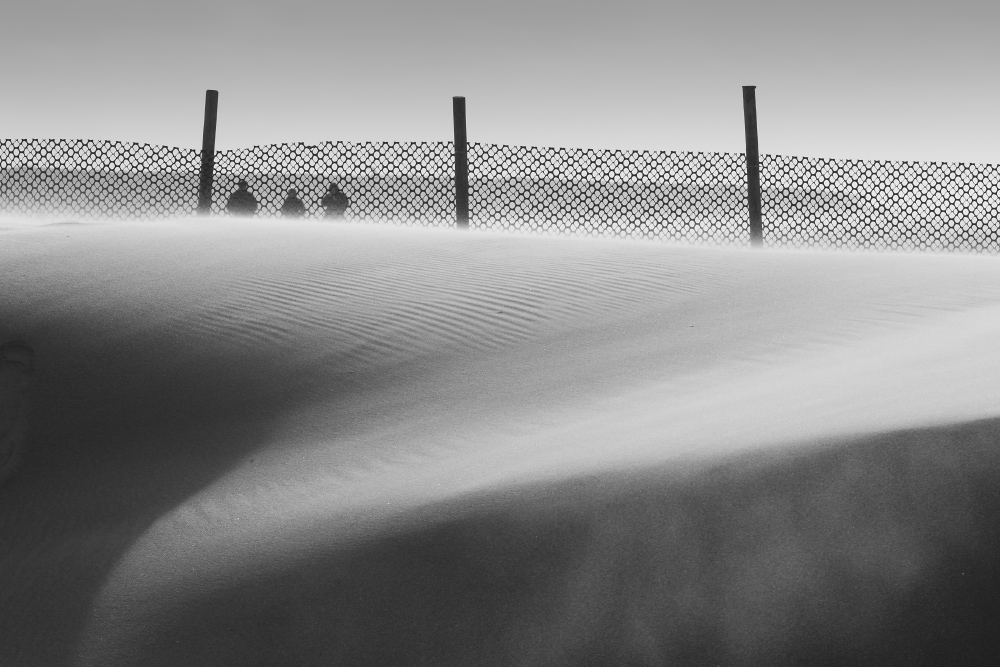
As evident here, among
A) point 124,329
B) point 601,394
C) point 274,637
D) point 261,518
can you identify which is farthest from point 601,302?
point 274,637

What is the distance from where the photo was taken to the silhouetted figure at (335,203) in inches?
382

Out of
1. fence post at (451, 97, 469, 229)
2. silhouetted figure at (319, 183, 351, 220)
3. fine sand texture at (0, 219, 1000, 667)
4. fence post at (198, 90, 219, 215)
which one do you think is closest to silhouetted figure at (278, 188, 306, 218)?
silhouetted figure at (319, 183, 351, 220)

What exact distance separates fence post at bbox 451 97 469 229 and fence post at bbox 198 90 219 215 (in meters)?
2.47

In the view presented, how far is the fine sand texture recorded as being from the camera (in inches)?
91.0

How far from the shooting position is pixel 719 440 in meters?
2.97

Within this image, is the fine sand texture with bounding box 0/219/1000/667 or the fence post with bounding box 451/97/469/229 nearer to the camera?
the fine sand texture with bounding box 0/219/1000/667

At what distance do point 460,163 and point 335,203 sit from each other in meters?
1.32

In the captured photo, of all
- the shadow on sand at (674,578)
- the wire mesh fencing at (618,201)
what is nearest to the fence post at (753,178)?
the wire mesh fencing at (618,201)

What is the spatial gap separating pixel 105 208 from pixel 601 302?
6.93 m

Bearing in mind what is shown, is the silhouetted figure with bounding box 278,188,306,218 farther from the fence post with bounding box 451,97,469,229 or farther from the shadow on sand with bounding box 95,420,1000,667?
the shadow on sand with bounding box 95,420,1000,667

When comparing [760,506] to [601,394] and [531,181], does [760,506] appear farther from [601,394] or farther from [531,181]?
[531,181]

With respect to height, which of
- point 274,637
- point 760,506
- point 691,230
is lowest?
point 274,637

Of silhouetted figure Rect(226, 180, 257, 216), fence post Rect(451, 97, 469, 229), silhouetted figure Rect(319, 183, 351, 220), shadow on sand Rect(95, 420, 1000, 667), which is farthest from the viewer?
silhouetted figure Rect(226, 180, 257, 216)

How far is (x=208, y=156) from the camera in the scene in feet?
32.7
